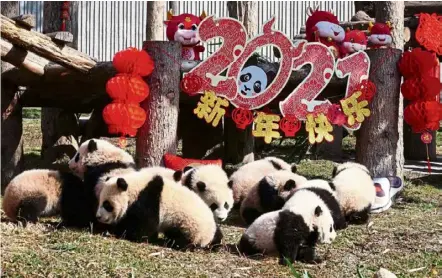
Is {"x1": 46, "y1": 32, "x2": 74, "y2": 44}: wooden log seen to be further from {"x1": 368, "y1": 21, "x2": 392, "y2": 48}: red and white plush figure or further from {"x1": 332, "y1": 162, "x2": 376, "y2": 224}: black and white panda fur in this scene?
{"x1": 368, "y1": 21, "x2": 392, "y2": 48}: red and white plush figure

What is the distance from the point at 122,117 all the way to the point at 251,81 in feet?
4.77

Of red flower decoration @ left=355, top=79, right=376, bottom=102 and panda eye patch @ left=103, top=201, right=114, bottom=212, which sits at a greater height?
red flower decoration @ left=355, top=79, right=376, bottom=102

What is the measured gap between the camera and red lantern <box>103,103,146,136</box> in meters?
6.88

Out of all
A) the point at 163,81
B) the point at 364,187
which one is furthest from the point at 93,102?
the point at 364,187

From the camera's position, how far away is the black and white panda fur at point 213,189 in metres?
6.04

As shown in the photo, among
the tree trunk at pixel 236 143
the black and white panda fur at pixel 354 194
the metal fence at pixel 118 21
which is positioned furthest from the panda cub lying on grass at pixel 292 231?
the metal fence at pixel 118 21

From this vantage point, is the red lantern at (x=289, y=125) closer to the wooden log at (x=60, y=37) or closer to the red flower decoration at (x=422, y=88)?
the red flower decoration at (x=422, y=88)

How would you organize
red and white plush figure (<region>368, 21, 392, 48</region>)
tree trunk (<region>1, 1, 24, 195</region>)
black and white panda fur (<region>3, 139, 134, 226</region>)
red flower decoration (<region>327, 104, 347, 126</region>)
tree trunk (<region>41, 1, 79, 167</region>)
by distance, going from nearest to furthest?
black and white panda fur (<region>3, 139, 134, 226</region>), red flower decoration (<region>327, 104, 347, 126</region>), red and white plush figure (<region>368, 21, 392, 48</region>), tree trunk (<region>1, 1, 24, 195</region>), tree trunk (<region>41, 1, 79, 167</region>)

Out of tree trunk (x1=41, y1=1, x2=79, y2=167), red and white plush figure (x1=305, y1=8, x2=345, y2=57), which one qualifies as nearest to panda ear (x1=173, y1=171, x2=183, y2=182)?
red and white plush figure (x1=305, y1=8, x2=345, y2=57)

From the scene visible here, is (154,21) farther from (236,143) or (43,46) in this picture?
(43,46)

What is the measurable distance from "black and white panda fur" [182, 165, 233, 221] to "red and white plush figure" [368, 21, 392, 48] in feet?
8.85

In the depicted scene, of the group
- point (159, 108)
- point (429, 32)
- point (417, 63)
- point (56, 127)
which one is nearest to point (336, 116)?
point (417, 63)

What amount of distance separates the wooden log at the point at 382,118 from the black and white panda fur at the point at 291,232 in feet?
8.17

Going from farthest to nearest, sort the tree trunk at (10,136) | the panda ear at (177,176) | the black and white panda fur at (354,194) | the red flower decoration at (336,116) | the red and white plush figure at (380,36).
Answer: the tree trunk at (10,136) → the red and white plush figure at (380,36) → the red flower decoration at (336,116) → the black and white panda fur at (354,194) → the panda ear at (177,176)
